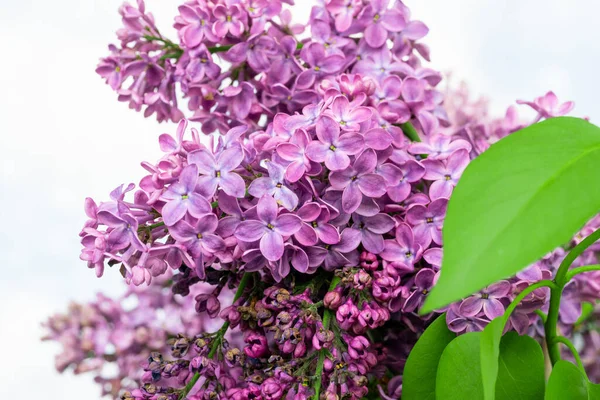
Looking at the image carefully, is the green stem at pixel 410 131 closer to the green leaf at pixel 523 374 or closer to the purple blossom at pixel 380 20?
the purple blossom at pixel 380 20

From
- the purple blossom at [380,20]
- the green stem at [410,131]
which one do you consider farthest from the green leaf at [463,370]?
the purple blossom at [380,20]

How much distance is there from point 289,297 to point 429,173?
0.64ft

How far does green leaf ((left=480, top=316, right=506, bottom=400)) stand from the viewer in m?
0.53

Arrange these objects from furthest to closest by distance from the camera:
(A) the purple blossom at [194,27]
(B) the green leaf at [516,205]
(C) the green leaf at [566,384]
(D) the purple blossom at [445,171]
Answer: (A) the purple blossom at [194,27]
(D) the purple blossom at [445,171]
(C) the green leaf at [566,384]
(B) the green leaf at [516,205]

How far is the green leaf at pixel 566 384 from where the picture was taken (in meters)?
0.64

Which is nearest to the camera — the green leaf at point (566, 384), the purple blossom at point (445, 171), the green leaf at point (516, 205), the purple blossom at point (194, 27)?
the green leaf at point (516, 205)

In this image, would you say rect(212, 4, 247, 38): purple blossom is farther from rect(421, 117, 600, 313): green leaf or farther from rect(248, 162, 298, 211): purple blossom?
rect(421, 117, 600, 313): green leaf

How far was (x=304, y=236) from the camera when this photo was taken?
2.24ft

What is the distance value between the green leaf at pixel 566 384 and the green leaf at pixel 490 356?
97mm

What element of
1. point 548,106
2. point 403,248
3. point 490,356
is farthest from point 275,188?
point 548,106

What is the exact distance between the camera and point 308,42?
0.89 meters

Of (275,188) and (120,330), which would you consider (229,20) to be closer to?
(275,188)

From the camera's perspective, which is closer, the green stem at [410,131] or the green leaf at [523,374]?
the green leaf at [523,374]

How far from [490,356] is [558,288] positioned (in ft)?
0.54
